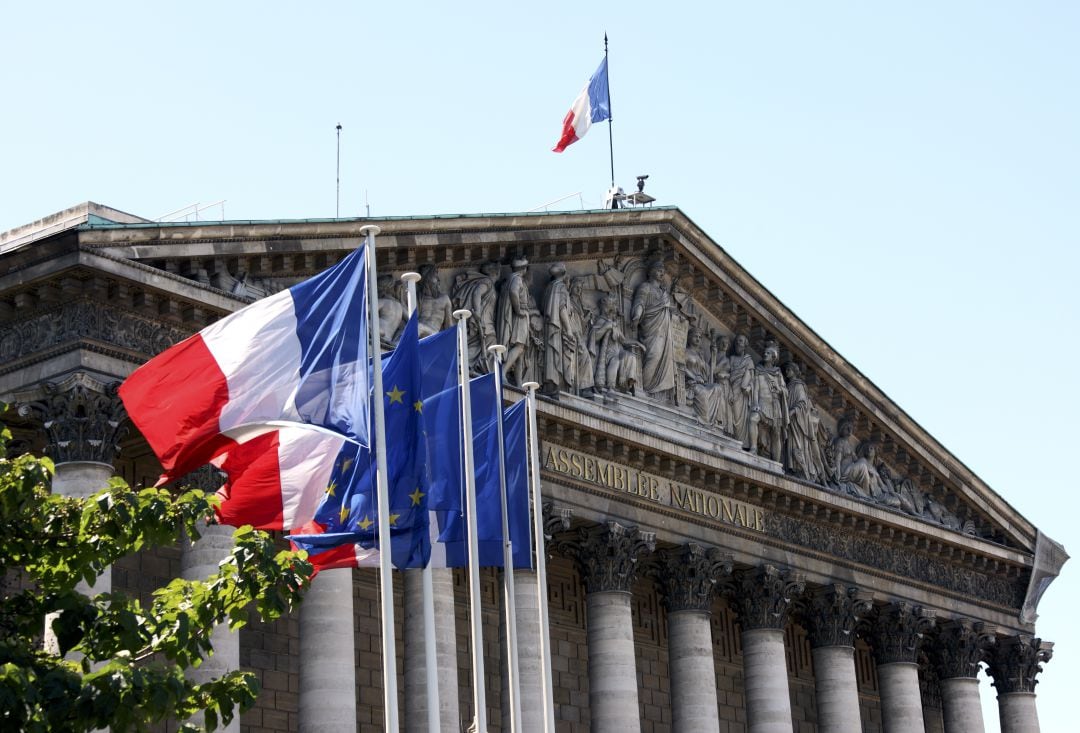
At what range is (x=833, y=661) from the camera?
A: 1725 inches

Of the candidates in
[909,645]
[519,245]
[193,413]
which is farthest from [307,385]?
[909,645]

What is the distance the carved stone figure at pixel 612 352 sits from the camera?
3891 cm

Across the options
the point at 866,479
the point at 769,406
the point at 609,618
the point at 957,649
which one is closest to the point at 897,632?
the point at 957,649

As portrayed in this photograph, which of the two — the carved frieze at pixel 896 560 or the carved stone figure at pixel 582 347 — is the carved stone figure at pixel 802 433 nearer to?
the carved frieze at pixel 896 560

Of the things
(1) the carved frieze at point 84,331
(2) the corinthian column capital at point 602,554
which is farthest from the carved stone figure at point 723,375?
(1) the carved frieze at point 84,331

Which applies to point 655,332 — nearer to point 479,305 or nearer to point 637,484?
point 637,484

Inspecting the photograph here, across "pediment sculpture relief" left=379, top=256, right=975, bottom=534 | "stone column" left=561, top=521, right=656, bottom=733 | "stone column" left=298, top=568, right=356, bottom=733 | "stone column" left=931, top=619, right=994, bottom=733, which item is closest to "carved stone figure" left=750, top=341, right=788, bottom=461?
"pediment sculpture relief" left=379, top=256, right=975, bottom=534

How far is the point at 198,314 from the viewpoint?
31.5 metres

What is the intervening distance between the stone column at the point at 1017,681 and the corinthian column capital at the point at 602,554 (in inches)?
623

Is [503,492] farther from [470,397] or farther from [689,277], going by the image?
[689,277]

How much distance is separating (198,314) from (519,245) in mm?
7842

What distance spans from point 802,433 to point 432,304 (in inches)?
470

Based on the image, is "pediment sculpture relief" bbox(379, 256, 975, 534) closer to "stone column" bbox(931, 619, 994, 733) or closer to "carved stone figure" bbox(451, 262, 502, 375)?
"carved stone figure" bbox(451, 262, 502, 375)

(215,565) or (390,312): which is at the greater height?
(390,312)
